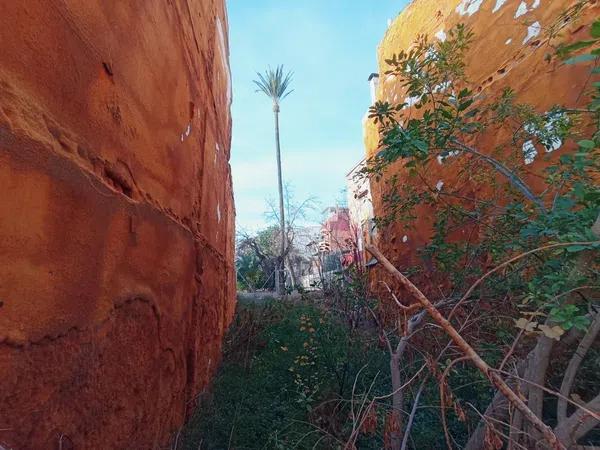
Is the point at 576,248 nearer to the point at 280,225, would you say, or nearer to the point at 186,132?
the point at 186,132

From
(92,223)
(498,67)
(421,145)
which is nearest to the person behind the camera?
(92,223)

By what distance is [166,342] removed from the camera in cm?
200

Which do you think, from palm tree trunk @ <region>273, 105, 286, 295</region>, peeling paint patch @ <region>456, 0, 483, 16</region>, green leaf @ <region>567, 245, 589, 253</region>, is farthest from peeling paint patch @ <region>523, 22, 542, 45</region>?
palm tree trunk @ <region>273, 105, 286, 295</region>

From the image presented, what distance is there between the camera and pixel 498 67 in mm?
3623

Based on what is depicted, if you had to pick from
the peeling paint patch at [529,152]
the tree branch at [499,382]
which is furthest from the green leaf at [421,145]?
the peeling paint patch at [529,152]

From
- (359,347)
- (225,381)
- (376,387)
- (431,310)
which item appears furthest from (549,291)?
(225,381)

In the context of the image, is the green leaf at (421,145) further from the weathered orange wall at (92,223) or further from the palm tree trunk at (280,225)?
the palm tree trunk at (280,225)

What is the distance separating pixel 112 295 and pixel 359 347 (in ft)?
8.87

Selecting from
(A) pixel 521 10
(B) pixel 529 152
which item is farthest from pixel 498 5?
(B) pixel 529 152

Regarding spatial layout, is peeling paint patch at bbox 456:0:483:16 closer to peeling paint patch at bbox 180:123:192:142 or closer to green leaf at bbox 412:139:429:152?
green leaf at bbox 412:139:429:152

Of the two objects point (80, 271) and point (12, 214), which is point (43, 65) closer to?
point (12, 214)

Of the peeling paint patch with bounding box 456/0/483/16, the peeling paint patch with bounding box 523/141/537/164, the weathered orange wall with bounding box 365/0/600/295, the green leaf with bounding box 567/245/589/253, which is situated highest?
the peeling paint patch with bounding box 456/0/483/16

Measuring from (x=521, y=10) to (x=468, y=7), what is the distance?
82cm

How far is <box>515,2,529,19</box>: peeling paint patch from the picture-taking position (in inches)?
134
